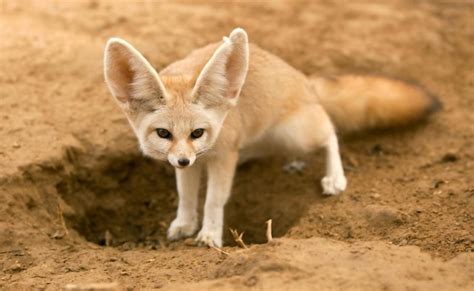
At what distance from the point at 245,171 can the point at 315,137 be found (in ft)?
2.67

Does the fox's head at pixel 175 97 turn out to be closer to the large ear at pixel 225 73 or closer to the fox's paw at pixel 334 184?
the large ear at pixel 225 73

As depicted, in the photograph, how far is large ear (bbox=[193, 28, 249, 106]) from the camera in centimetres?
391

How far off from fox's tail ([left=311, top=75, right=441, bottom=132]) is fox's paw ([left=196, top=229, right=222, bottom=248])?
1.67 metres

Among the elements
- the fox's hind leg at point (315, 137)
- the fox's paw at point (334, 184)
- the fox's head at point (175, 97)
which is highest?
the fox's head at point (175, 97)

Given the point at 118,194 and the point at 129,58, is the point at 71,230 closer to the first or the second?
the point at 118,194

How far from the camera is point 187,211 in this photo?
4.84 meters

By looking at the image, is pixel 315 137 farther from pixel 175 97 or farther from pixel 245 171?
pixel 175 97

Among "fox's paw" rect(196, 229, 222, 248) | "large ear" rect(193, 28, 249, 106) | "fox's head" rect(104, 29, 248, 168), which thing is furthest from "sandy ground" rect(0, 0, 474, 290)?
"large ear" rect(193, 28, 249, 106)

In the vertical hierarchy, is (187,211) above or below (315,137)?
below

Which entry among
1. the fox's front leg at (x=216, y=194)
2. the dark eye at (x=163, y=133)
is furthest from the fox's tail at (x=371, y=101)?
the dark eye at (x=163, y=133)

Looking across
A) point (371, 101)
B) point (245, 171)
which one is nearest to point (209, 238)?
point (245, 171)

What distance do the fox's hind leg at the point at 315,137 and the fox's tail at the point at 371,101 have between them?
15.7 inches

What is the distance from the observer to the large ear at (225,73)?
154 inches

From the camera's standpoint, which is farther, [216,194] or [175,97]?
[216,194]
